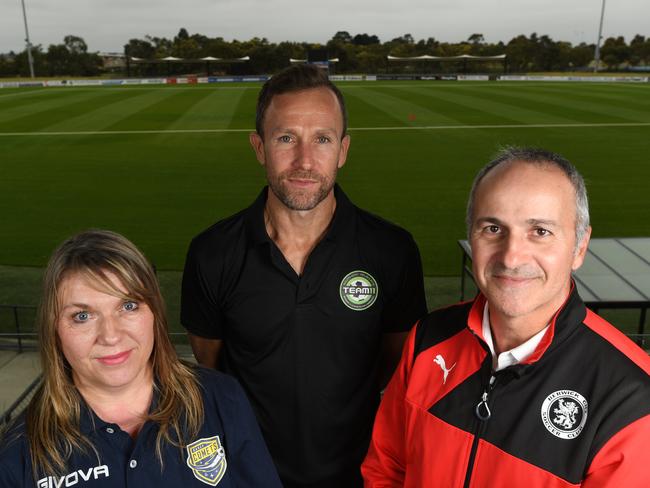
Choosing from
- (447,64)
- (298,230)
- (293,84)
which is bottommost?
(298,230)

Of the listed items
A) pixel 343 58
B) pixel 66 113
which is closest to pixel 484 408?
pixel 66 113

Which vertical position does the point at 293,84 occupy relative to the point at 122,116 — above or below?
above

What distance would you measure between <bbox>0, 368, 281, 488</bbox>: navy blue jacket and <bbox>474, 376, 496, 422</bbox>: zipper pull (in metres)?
0.90

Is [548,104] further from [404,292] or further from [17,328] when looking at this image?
[404,292]

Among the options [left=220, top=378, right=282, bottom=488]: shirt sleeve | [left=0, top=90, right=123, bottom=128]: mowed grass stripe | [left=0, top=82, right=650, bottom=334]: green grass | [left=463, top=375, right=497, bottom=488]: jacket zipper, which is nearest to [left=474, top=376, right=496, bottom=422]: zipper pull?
[left=463, top=375, right=497, bottom=488]: jacket zipper

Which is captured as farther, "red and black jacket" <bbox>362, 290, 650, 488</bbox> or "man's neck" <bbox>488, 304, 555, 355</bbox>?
"man's neck" <bbox>488, 304, 555, 355</bbox>

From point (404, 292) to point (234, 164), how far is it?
48.0 ft

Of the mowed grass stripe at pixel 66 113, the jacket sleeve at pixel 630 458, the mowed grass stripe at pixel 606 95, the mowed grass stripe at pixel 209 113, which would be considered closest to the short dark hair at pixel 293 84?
the jacket sleeve at pixel 630 458

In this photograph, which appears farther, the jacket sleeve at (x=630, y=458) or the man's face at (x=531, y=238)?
the man's face at (x=531, y=238)

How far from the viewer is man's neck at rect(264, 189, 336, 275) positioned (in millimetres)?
2773

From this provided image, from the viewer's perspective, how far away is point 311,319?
269 centimetres

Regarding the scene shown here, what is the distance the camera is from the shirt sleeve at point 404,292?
2.83m

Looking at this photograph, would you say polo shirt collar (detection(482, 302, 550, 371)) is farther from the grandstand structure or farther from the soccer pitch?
the grandstand structure

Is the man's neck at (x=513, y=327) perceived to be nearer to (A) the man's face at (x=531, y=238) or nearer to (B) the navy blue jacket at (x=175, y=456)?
(A) the man's face at (x=531, y=238)
